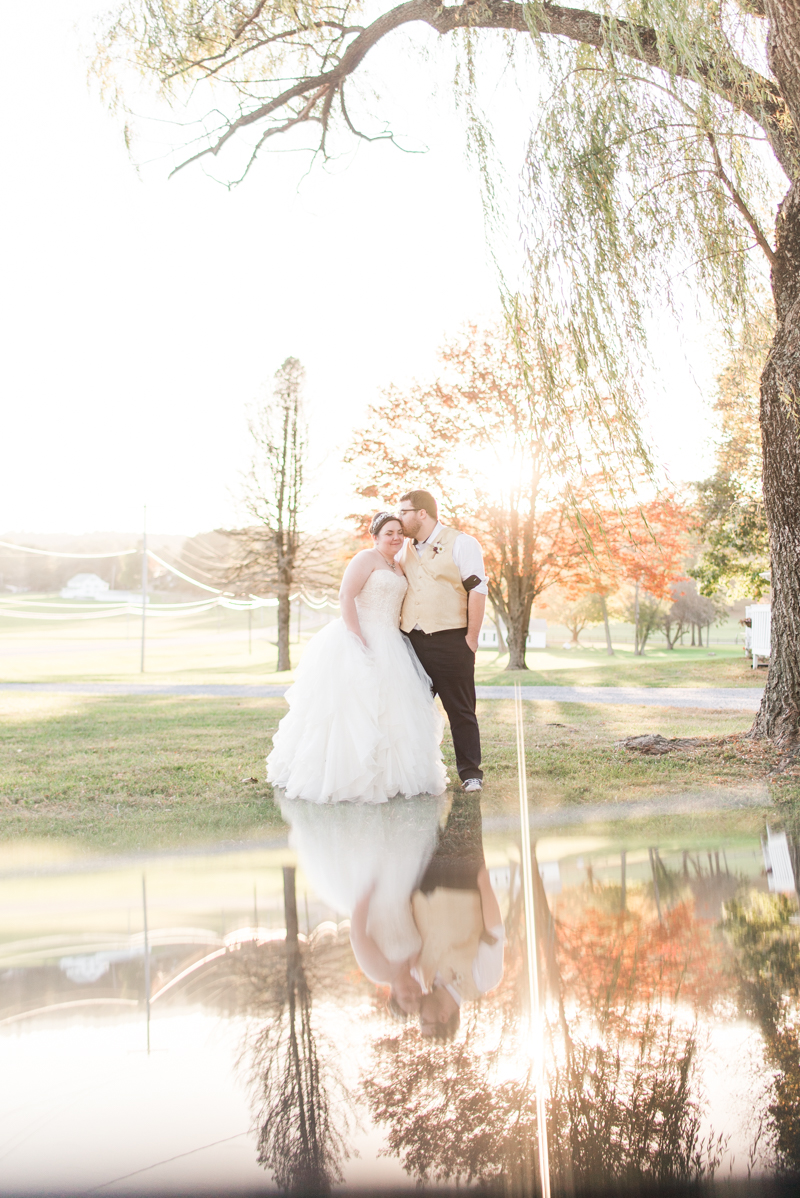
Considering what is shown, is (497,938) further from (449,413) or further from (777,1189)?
(449,413)

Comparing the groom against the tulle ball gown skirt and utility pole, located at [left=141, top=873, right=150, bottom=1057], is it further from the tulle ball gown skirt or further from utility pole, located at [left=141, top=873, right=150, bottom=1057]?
utility pole, located at [left=141, top=873, right=150, bottom=1057]

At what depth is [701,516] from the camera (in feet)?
79.6

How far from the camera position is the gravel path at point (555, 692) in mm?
14250

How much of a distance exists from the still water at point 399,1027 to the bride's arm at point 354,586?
2312 mm

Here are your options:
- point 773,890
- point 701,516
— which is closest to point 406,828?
point 773,890

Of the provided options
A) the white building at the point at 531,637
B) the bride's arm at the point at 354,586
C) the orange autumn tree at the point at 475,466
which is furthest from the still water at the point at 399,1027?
the white building at the point at 531,637

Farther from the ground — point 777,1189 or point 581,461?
point 581,461

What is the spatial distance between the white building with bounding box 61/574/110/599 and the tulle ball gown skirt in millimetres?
69881

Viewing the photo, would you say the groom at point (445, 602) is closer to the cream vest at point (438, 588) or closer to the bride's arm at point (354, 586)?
the cream vest at point (438, 588)

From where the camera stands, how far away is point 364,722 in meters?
6.20

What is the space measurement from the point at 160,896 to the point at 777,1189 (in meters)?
2.91

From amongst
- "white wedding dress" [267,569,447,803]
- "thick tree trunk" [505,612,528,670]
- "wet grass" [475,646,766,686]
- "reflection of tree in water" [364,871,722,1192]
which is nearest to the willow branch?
"white wedding dress" [267,569,447,803]

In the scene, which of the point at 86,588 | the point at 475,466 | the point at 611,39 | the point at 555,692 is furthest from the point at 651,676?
the point at 86,588

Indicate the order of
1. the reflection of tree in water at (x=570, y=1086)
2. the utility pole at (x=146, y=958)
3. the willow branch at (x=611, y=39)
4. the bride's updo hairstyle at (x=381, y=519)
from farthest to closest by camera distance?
the bride's updo hairstyle at (x=381, y=519), the willow branch at (x=611, y=39), the utility pole at (x=146, y=958), the reflection of tree in water at (x=570, y=1086)
